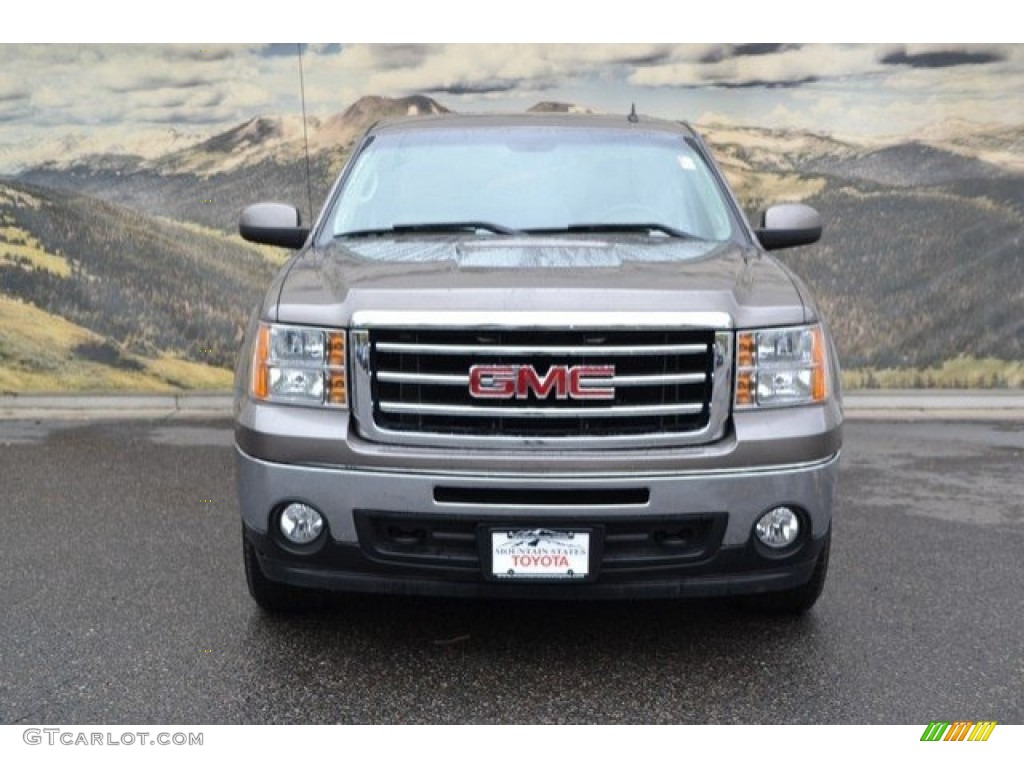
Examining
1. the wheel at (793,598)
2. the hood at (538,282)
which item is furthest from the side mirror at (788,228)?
the wheel at (793,598)

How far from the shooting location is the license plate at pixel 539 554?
352 cm

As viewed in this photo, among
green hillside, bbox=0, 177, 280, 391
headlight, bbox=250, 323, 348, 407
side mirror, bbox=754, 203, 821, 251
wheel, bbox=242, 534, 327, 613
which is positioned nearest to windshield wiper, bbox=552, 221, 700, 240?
side mirror, bbox=754, 203, 821, 251

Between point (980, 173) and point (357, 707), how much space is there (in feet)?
27.0

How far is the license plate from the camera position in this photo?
3.52 m

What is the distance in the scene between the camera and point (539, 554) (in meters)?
3.54

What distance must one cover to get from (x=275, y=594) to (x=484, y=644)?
79cm

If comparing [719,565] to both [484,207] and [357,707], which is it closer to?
[357,707]

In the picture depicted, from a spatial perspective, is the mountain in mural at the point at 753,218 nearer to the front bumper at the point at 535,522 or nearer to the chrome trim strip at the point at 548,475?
the front bumper at the point at 535,522

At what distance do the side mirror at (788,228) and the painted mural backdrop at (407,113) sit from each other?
16.5 feet

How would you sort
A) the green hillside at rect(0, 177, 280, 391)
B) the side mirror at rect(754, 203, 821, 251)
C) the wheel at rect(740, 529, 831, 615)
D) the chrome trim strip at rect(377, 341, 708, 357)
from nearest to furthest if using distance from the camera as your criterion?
the chrome trim strip at rect(377, 341, 708, 357) < the wheel at rect(740, 529, 831, 615) < the side mirror at rect(754, 203, 821, 251) < the green hillside at rect(0, 177, 280, 391)

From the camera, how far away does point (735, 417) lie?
11.8 feet

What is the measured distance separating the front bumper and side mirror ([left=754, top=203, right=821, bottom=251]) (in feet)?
4.60

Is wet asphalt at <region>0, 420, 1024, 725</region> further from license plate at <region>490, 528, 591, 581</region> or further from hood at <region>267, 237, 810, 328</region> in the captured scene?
hood at <region>267, 237, 810, 328</region>
